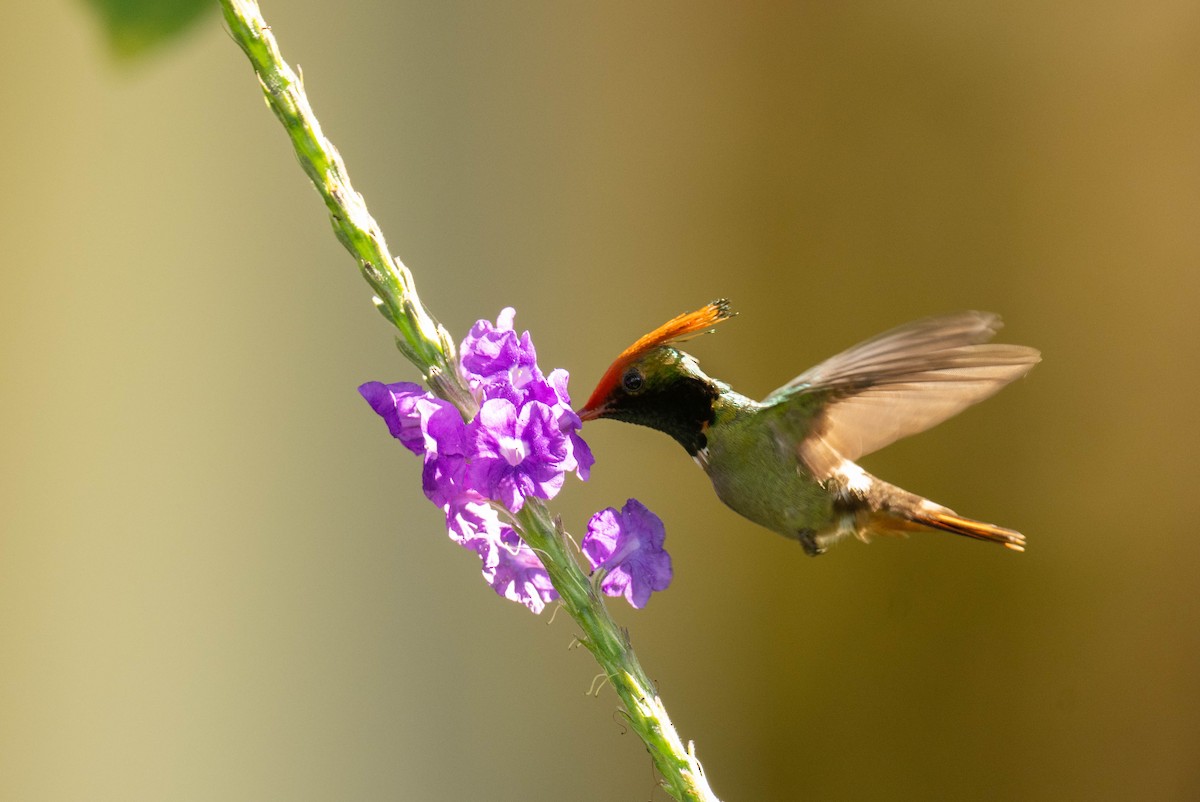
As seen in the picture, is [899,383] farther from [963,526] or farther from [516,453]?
[516,453]

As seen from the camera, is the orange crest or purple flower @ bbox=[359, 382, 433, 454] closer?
purple flower @ bbox=[359, 382, 433, 454]

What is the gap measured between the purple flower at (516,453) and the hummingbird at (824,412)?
0.24 meters

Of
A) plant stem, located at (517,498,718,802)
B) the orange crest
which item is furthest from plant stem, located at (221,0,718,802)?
the orange crest

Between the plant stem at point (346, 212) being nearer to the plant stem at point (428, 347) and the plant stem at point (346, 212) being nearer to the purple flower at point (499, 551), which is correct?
the plant stem at point (428, 347)

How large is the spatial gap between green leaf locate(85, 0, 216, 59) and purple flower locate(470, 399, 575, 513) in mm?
782

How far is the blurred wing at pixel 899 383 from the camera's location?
1.15 metres

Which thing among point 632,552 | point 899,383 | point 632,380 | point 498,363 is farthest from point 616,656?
point 899,383

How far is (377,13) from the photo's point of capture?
2828mm

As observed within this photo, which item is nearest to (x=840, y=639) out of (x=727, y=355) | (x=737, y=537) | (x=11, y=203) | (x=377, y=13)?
(x=737, y=537)

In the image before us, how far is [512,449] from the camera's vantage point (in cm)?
92

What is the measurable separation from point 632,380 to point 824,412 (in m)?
0.27

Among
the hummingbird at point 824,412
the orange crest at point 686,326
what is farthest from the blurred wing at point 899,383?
the orange crest at point 686,326

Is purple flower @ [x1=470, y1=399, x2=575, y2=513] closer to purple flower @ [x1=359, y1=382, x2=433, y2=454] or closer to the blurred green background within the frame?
purple flower @ [x1=359, y1=382, x2=433, y2=454]

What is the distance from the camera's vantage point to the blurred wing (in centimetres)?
115
